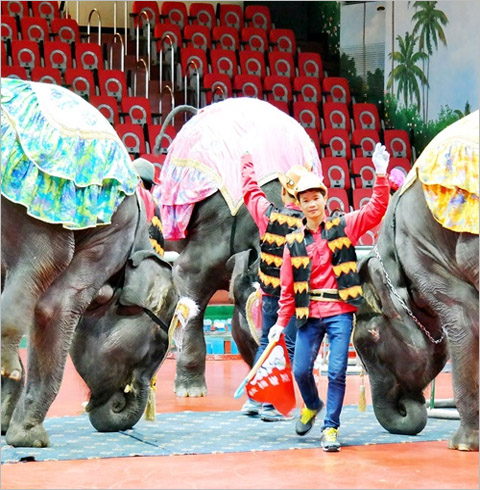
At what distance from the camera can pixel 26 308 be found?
4887 mm

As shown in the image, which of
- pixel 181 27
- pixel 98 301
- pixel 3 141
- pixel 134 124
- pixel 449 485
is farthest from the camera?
pixel 181 27

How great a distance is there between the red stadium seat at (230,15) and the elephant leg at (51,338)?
495 inches

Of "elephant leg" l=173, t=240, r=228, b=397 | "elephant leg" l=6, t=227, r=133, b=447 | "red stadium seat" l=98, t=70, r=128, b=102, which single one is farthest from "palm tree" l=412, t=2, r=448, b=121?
"elephant leg" l=6, t=227, r=133, b=447

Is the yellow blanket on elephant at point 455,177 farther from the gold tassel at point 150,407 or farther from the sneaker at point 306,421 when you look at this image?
the gold tassel at point 150,407

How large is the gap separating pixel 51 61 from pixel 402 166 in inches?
187

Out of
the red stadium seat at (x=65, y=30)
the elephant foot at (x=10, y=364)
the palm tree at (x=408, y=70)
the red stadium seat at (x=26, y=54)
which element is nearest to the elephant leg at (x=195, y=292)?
the elephant foot at (x=10, y=364)

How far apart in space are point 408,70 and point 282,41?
2301 mm

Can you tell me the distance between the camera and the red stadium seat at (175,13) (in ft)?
55.0

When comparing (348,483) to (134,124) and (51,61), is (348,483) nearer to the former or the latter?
(134,124)

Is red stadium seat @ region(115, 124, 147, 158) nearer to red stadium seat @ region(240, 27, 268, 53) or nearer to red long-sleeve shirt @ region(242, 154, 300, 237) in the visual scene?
red stadium seat @ region(240, 27, 268, 53)

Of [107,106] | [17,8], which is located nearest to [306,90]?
[107,106]

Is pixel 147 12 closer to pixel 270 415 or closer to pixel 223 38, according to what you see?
pixel 223 38

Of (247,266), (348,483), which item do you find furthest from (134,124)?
(348,483)

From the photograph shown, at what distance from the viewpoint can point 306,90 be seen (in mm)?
16344
